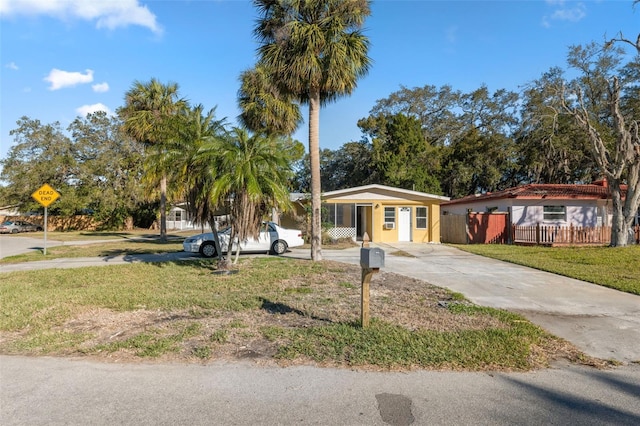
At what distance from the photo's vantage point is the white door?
23.8 m

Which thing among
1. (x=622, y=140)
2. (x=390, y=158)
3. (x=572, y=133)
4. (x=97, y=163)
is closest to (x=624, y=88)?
(x=572, y=133)

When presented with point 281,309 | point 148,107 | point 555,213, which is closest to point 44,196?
point 148,107

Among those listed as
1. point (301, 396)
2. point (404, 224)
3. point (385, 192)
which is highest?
point (385, 192)

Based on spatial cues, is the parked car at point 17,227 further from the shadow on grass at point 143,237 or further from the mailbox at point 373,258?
the mailbox at point 373,258

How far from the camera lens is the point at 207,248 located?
15.8m

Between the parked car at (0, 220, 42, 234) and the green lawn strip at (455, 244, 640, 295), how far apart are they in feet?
151

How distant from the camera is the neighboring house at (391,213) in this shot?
2331 centimetres

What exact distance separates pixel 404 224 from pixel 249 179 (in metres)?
15.7

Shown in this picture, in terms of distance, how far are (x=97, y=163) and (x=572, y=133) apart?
42.7 meters

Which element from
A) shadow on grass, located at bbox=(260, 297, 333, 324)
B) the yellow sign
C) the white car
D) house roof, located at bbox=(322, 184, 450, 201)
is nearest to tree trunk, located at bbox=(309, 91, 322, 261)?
the white car

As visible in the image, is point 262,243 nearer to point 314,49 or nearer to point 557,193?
point 314,49

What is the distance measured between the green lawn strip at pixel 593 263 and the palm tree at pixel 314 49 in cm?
744

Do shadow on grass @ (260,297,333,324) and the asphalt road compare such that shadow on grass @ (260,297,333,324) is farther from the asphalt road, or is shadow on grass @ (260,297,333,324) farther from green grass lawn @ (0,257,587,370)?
the asphalt road

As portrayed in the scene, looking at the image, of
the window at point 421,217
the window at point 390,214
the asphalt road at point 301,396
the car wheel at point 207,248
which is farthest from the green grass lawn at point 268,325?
the window at point 421,217
